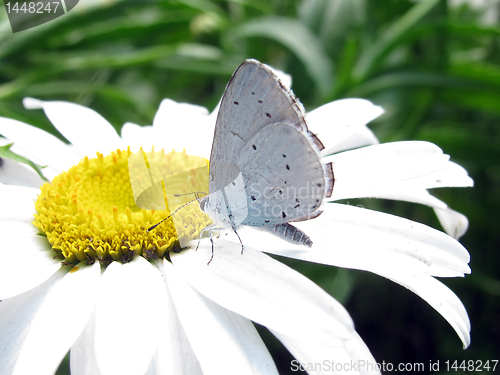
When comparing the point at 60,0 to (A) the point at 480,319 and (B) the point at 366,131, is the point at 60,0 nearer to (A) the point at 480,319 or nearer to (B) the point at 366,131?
(B) the point at 366,131

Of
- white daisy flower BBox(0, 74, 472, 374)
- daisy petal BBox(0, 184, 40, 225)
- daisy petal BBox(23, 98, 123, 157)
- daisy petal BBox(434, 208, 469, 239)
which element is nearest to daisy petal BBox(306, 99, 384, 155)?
Answer: white daisy flower BBox(0, 74, 472, 374)

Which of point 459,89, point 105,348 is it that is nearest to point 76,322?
point 105,348

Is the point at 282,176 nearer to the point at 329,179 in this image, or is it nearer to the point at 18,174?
the point at 329,179

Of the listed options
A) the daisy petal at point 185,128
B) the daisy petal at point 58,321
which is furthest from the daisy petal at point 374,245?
the daisy petal at point 185,128

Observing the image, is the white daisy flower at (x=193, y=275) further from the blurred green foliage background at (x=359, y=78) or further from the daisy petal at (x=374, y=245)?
the blurred green foliage background at (x=359, y=78)

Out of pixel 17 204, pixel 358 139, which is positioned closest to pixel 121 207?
pixel 17 204

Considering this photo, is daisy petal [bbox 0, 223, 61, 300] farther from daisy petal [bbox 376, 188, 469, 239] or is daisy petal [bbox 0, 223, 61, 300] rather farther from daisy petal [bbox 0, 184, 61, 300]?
daisy petal [bbox 376, 188, 469, 239]
